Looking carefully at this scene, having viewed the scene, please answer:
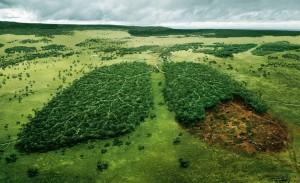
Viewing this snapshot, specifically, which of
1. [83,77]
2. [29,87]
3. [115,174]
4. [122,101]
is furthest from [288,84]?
[29,87]

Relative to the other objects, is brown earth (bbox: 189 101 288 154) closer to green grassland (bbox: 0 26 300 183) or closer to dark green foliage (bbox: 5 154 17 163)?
green grassland (bbox: 0 26 300 183)

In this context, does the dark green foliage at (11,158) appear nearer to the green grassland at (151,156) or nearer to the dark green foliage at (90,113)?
the green grassland at (151,156)

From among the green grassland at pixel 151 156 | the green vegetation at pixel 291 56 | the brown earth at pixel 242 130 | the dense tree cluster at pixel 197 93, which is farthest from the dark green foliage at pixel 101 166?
the green vegetation at pixel 291 56

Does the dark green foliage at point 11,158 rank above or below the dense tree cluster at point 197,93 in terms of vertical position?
below

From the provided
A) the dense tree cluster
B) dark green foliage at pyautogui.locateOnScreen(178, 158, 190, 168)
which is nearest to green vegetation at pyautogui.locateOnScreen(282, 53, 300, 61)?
the dense tree cluster

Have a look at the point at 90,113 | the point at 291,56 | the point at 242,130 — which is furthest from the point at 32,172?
the point at 291,56

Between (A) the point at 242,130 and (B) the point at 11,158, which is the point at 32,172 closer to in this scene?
(B) the point at 11,158
